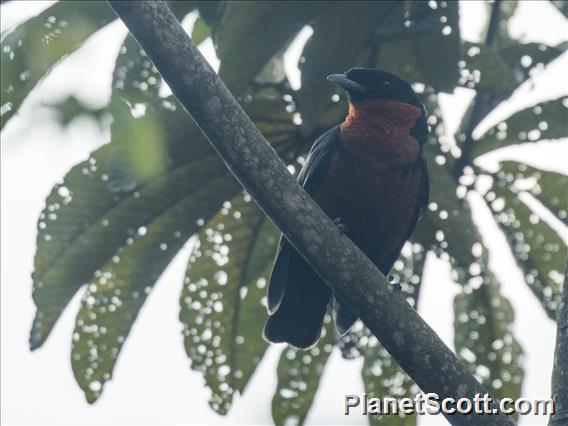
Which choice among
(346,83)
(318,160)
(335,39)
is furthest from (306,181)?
(335,39)

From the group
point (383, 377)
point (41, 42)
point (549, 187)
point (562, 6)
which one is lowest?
point (383, 377)

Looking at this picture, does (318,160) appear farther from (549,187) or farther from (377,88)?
(549,187)

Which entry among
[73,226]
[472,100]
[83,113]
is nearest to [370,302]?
[83,113]

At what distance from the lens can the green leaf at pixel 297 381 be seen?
14.3 ft

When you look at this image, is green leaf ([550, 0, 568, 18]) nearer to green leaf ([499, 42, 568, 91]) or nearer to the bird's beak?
green leaf ([499, 42, 568, 91])

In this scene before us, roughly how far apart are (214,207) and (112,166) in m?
0.44

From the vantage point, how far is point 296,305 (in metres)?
4.18

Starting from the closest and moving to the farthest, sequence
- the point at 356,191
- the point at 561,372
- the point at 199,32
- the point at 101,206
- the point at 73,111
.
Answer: the point at 73,111 → the point at 561,372 → the point at 101,206 → the point at 356,191 → the point at 199,32

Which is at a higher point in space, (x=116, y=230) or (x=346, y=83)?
(x=346, y=83)

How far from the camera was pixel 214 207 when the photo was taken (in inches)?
160

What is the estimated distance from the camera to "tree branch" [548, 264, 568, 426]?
8.81ft

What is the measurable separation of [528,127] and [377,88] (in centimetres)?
61

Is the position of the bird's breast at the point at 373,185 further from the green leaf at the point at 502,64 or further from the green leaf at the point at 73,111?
the green leaf at the point at 73,111

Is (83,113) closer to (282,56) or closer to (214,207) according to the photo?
(214,207)
